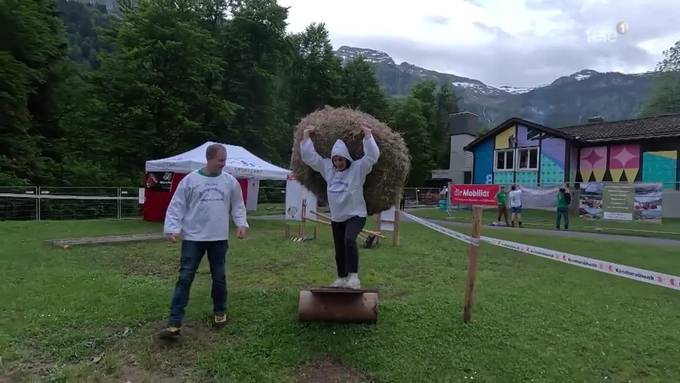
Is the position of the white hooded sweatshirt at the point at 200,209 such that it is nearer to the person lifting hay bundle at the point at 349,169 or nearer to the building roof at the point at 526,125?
the person lifting hay bundle at the point at 349,169

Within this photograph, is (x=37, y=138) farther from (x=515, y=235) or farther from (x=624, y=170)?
(x=624, y=170)

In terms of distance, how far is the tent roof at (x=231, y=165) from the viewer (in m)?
16.7

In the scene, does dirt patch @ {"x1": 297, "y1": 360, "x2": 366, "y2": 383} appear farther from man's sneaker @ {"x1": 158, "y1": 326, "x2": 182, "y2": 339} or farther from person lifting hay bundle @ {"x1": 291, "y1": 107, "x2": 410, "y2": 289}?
man's sneaker @ {"x1": 158, "y1": 326, "x2": 182, "y2": 339}

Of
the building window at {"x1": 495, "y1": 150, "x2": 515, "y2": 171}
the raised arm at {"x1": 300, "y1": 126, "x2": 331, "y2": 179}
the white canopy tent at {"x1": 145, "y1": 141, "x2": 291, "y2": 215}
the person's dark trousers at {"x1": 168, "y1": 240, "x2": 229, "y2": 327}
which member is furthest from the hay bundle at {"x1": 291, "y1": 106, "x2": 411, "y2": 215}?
the building window at {"x1": 495, "y1": 150, "x2": 515, "y2": 171}

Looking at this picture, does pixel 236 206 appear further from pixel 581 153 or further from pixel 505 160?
pixel 505 160

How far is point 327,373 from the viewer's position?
4496 mm

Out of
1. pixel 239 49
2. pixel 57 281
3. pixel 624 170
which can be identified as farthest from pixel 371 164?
pixel 239 49

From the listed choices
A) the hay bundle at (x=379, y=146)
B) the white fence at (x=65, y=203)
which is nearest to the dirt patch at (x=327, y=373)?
the hay bundle at (x=379, y=146)

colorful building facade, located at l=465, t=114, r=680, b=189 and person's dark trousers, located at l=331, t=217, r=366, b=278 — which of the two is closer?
person's dark trousers, located at l=331, t=217, r=366, b=278

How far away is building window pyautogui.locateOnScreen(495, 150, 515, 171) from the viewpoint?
115 feet

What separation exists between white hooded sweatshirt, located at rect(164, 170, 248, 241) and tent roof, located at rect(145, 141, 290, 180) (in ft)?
36.9

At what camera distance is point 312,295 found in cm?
535

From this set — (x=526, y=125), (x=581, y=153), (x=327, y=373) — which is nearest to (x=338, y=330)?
(x=327, y=373)

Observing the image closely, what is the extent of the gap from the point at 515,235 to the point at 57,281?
13.9m
